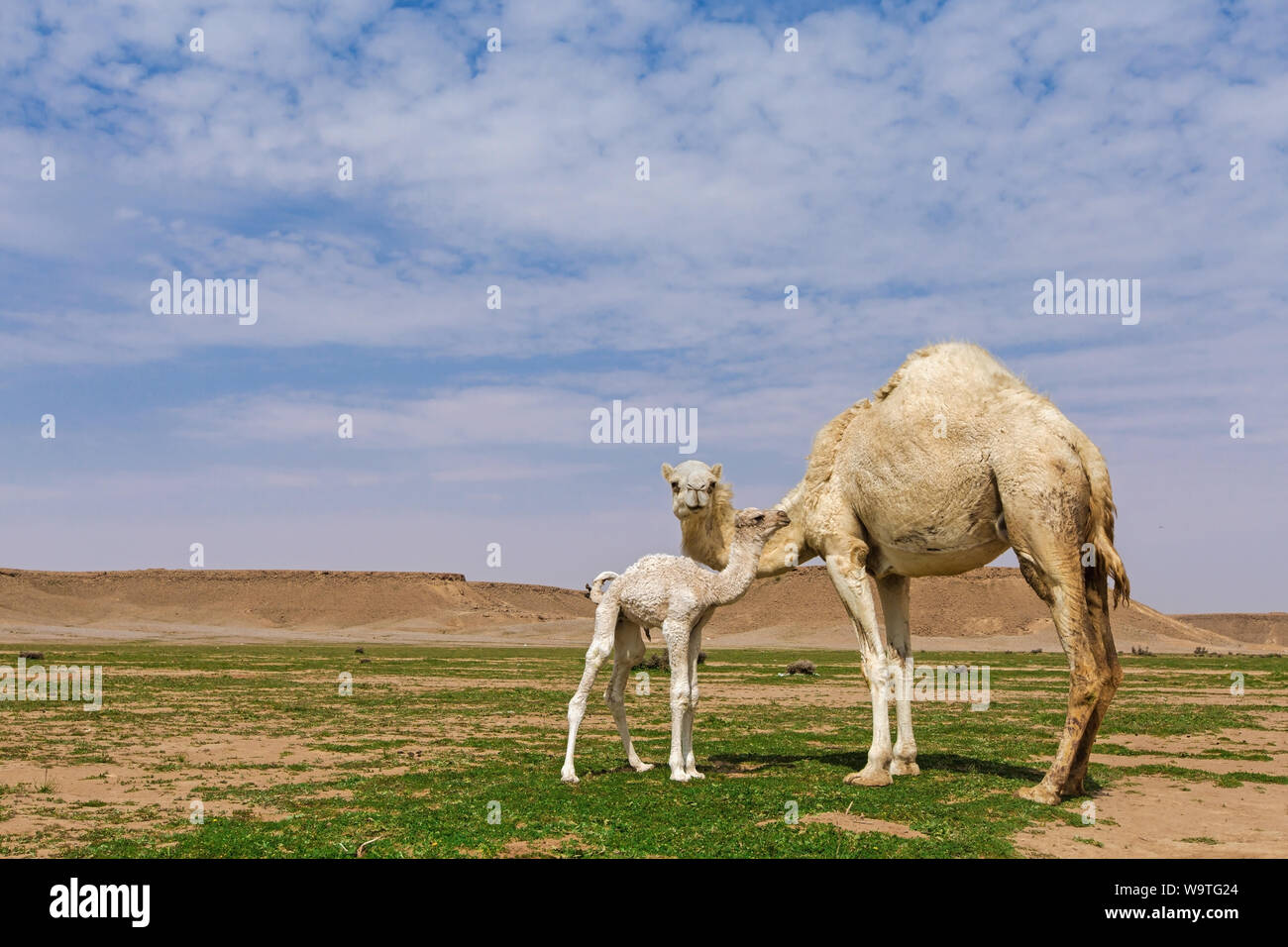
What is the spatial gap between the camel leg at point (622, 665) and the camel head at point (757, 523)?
189 centimetres

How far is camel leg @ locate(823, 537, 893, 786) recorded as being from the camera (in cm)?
1187

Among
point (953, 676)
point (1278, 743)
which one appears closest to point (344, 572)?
point (953, 676)

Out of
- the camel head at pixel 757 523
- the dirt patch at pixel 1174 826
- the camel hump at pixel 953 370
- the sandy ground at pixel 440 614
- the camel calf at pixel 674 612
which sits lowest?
→ the sandy ground at pixel 440 614

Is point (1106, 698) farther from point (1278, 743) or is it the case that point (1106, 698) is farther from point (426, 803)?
point (1278, 743)

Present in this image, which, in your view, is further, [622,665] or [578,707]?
[622,665]

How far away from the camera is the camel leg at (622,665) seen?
12344 mm

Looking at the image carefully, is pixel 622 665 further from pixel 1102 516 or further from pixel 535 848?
pixel 1102 516

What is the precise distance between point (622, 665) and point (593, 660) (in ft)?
2.66

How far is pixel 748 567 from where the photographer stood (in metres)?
12.2

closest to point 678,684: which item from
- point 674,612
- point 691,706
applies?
point 691,706

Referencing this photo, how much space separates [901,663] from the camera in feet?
42.8

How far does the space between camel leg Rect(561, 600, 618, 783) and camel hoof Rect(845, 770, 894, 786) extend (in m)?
3.37

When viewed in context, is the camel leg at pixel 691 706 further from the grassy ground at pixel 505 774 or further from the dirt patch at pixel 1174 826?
the dirt patch at pixel 1174 826

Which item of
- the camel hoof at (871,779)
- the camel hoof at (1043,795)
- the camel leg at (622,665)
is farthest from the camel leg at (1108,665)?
the camel leg at (622,665)
